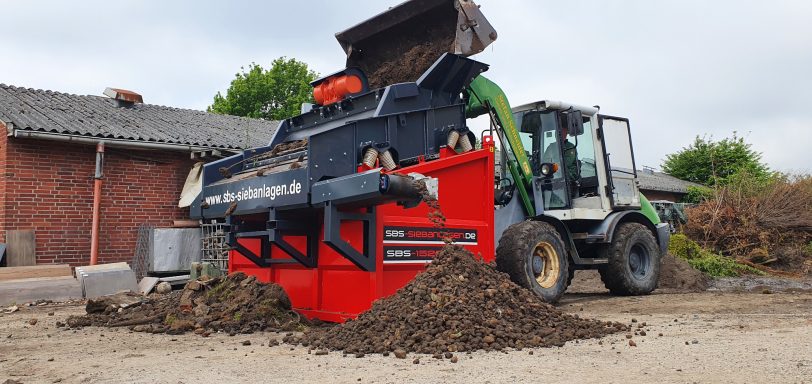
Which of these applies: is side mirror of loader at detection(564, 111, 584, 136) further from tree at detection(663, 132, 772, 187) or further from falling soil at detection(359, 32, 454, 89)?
tree at detection(663, 132, 772, 187)

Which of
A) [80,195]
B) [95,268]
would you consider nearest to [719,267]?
[95,268]

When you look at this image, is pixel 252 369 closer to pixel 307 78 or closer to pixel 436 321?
pixel 436 321

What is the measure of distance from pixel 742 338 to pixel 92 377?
15.9ft

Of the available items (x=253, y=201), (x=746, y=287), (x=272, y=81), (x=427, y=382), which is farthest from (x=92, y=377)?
(x=272, y=81)

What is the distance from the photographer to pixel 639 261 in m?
9.70

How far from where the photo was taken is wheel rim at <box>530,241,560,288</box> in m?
7.97

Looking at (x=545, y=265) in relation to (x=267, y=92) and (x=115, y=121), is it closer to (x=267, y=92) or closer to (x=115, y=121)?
(x=115, y=121)

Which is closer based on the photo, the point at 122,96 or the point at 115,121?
the point at 115,121

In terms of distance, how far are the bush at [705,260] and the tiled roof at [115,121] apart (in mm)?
8721

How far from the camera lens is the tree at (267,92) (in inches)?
1467

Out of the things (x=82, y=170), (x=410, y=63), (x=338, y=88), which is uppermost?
(x=410, y=63)

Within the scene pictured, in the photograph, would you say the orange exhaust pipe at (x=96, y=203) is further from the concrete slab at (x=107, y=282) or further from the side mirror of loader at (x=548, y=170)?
the side mirror of loader at (x=548, y=170)

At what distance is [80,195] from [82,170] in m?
0.42

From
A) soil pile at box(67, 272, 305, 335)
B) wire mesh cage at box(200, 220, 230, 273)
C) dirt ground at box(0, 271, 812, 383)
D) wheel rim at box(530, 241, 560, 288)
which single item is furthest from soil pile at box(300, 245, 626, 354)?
wire mesh cage at box(200, 220, 230, 273)
